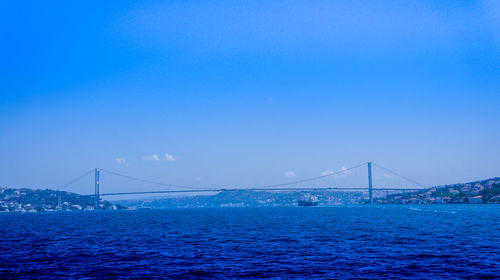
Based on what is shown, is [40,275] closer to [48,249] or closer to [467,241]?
[48,249]

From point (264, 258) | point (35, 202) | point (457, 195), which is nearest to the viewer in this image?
point (264, 258)

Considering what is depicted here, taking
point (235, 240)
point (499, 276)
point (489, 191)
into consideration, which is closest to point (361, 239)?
point (235, 240)

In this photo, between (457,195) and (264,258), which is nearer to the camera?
(264,258)

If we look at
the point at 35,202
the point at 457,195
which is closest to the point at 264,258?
the point at 457,195

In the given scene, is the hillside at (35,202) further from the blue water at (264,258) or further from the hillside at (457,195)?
the blue water at (264,258)

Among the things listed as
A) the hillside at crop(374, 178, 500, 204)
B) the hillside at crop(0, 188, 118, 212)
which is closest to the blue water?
the hillside at crop(374, 178, 500, 204)

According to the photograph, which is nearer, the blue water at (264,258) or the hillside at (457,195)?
the blue water at (264,258)

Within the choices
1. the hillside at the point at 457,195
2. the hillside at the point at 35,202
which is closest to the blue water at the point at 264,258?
the hillside at the point at 457,195

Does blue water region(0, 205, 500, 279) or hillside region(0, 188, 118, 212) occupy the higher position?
blue water region(0, 205, 500, 279)

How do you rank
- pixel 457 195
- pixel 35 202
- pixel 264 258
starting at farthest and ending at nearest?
1. pixel 35 202
2. pixel 457 195
3. pixel 264 258

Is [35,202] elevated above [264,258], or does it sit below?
below

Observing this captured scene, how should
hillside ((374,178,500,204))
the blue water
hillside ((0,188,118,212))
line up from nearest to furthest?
1. the blue water
2. hillside ((374,178,500,204))
3. hillside ((0,188,118,212))

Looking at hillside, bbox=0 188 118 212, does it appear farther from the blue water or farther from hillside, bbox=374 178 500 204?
the blue water

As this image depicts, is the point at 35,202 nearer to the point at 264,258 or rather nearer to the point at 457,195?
the point at 457,195
